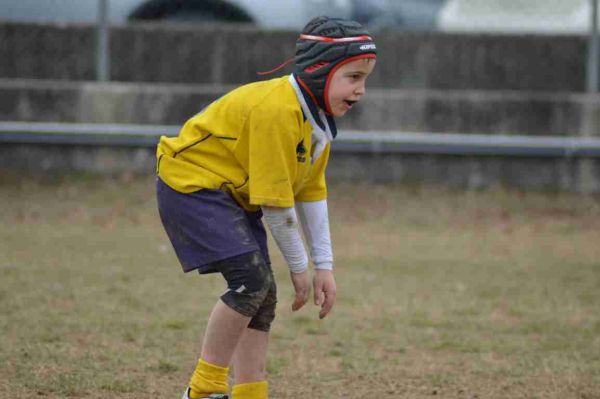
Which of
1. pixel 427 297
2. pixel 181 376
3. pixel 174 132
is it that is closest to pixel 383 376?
pixel 181 376

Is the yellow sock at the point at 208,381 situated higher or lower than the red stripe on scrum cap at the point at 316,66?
lower

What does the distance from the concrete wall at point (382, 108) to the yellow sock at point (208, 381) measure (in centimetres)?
576

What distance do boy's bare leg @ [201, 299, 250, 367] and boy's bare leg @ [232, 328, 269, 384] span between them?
14cm

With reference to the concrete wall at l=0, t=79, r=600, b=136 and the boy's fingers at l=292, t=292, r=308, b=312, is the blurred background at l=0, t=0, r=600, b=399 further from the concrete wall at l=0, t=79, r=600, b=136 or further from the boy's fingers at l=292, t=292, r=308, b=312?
the boy's fingers at l=292, t=292, r=308, b=312

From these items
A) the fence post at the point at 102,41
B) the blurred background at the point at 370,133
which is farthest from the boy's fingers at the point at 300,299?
the fence post at the point at 102,41

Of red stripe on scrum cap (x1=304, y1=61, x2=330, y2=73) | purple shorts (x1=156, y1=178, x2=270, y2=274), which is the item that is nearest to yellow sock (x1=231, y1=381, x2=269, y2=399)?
purple shorts (x1=156, y1=178, x2=270, y2=274)

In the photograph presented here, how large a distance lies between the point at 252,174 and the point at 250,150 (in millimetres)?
74

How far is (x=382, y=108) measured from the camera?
30.6 feet

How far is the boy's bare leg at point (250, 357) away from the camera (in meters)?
3.77

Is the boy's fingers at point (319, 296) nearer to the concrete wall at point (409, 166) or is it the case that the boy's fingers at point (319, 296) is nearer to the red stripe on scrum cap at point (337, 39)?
the red stripe on scrum cap at point (337, 39)

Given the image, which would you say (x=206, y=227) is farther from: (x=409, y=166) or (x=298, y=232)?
(x=409, y=166)

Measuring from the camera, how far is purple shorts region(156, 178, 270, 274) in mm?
3578

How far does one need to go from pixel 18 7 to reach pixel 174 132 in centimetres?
183

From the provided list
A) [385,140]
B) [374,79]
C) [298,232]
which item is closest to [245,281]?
[298,232]
